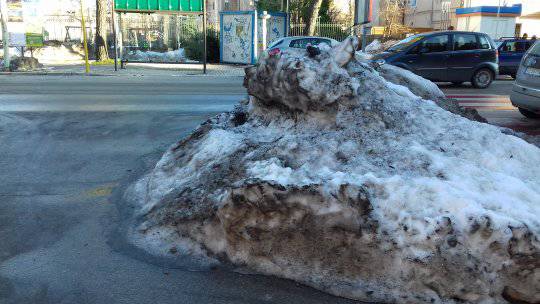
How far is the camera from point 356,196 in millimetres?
3312

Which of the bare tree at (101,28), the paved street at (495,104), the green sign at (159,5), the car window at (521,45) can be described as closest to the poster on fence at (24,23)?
the green sign at (159,5)

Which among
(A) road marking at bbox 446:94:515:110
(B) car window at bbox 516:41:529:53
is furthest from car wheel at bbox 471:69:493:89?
(B) car window at bbox 516:41:529:53

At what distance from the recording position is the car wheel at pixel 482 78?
15.2m

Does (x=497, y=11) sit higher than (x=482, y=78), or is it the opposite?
(x=497, y=11)

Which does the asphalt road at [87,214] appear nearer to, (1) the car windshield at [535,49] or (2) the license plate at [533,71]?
(2) the license plate at [533,71]

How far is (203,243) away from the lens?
3.74 meters

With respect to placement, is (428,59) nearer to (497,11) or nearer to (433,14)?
(497,11)

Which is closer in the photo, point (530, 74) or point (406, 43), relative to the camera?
point (530, 74)

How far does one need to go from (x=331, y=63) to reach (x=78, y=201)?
2879 mm

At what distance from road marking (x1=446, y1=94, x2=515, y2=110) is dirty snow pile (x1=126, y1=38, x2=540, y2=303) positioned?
6873mm

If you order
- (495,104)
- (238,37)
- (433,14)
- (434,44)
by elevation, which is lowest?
(495,104)

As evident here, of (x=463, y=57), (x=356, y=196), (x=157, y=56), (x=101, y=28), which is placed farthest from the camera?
(x=101, y=28)

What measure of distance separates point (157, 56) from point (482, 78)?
13.7 m

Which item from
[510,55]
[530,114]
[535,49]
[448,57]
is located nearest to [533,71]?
[535,49]
